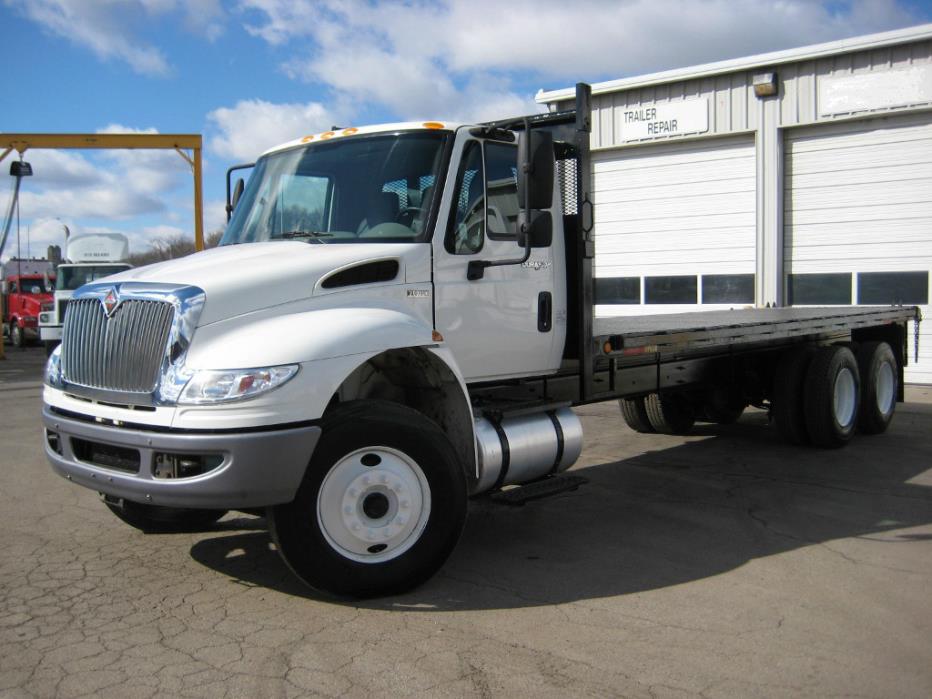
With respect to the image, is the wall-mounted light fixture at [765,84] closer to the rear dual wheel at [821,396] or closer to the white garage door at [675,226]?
the white garage door at [675,226]

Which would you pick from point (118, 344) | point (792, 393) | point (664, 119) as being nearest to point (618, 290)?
point (664, 119)

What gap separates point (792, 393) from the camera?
8883 millimetres

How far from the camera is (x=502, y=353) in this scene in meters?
5.65

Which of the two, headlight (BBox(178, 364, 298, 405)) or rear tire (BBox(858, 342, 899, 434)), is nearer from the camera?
headlight (BBox(178, 364, 298, 405))

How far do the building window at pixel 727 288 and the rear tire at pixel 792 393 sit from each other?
6.13 meters

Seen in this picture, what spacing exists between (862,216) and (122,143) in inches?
641

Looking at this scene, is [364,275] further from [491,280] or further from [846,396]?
[846,396]

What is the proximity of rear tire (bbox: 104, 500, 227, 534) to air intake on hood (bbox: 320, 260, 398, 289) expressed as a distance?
1.57 m

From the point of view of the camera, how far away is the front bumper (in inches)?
161

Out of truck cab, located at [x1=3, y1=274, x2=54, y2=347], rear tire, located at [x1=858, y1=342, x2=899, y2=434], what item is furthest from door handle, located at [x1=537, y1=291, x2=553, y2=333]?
truck cab, located at [x1=3, y1=274, x2=54, y2=347]

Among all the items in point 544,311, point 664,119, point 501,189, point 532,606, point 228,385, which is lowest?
point 532,606

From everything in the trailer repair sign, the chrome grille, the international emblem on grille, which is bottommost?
the chrome grille

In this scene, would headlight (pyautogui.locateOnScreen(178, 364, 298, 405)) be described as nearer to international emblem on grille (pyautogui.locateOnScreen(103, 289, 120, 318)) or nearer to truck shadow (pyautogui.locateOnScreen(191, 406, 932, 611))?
international emblem on grille (pyautogui.locateOnScreen(103, 289, 120, 318))

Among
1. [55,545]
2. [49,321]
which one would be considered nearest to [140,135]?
[49,321]
